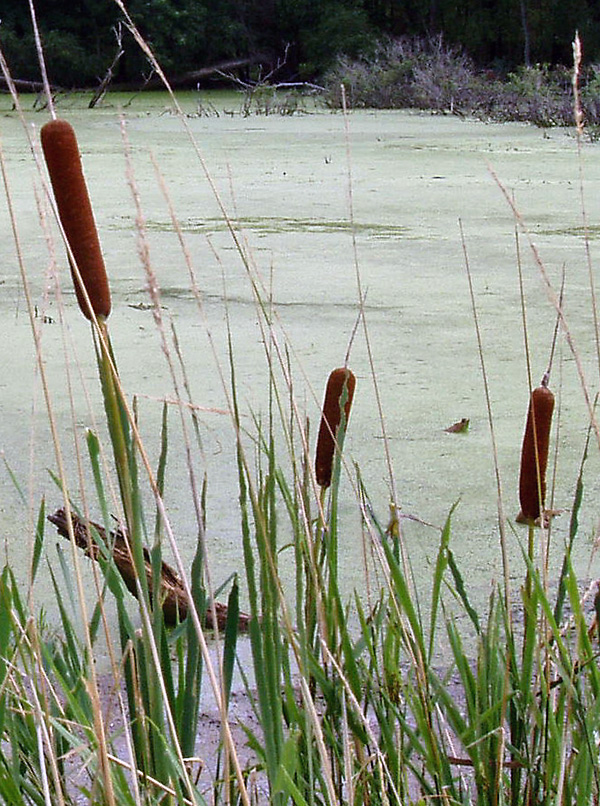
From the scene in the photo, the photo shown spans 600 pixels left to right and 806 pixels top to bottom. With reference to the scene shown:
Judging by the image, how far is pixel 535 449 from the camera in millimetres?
742

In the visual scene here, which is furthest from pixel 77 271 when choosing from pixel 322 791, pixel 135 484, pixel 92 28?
pixel 92 28

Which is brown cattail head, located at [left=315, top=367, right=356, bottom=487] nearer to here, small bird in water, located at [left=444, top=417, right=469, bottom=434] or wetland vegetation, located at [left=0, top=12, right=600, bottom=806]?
wetland vegetation, located at [left=0, top=12, right=600, bottom=806]

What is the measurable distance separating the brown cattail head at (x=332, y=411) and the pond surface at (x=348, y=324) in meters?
0.02

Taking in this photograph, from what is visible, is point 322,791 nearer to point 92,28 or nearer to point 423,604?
point 423,604

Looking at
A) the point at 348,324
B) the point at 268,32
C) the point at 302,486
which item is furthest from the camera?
the point at 268,32

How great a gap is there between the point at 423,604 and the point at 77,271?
0.72 meters

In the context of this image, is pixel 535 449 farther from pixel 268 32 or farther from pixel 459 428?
pixel 268 32

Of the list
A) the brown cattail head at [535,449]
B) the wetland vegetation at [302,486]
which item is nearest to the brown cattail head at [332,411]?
the wetland vegetation at [302,486]

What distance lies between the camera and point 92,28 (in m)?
12.2

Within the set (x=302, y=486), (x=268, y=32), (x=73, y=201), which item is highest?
(x=73, y=201)

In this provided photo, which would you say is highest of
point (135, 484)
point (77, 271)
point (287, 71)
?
point (77, 271)

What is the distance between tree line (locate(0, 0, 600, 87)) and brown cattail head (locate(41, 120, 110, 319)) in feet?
34.6

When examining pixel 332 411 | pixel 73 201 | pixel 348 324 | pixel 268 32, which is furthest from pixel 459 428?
pixel 268 32

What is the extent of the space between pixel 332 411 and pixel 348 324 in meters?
1.61
